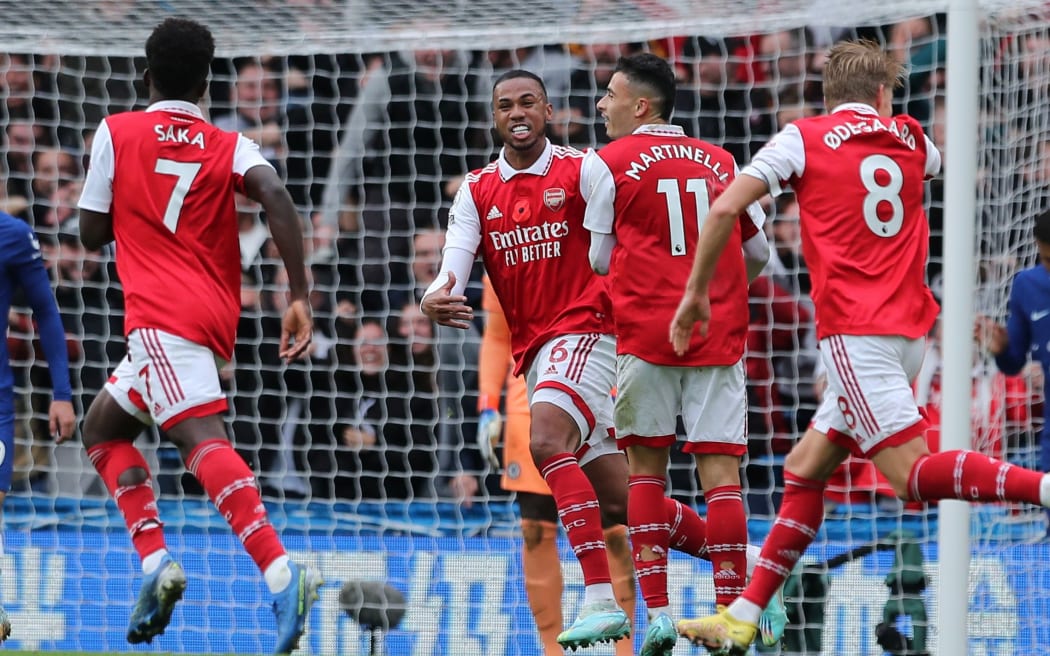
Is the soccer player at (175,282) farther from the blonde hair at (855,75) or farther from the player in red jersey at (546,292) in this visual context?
the blonde hair at (855,75)

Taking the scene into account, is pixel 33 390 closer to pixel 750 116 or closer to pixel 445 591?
pixel 445 591

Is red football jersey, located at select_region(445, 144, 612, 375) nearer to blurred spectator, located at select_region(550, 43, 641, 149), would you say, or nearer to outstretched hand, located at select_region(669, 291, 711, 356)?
outstretched hand, located at select_region(669, 291, 711, 356)

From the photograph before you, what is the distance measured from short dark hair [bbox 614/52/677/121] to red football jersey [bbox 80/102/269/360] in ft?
4.72

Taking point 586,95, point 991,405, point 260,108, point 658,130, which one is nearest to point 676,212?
point 658,130

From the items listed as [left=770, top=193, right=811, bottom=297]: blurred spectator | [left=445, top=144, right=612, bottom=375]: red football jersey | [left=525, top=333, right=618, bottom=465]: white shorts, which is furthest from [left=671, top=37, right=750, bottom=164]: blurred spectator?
[left=525, top=333, right=618, bottom=465]: white shorts

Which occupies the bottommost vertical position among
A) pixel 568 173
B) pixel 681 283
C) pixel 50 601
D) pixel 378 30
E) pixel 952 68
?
pixel 50 601

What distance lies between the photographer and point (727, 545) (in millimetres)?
5648

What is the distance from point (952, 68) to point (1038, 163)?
1.54 metres

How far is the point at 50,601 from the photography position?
28.9 ft

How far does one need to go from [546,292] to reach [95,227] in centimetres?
172

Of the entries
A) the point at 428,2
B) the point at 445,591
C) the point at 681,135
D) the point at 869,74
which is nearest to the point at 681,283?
the point at 681,135

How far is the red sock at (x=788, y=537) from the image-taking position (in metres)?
5.40

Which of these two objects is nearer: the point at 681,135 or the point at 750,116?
the point at 681,135

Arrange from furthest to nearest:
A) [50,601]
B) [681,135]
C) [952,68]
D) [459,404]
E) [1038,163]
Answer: [459,404] < [50,601] < [1038,163] < [952,68] < [681,135]
